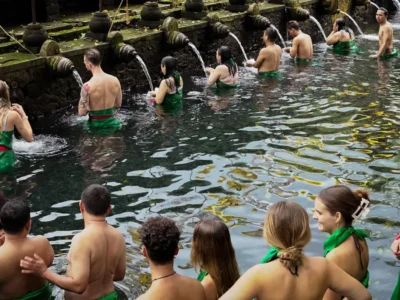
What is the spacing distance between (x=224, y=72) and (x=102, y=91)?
3505mm

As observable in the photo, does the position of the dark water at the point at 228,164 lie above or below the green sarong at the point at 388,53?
below

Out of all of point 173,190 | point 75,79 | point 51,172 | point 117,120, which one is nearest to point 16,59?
point 75,79

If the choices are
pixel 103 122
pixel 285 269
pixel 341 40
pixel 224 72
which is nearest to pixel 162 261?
pixel 285 269

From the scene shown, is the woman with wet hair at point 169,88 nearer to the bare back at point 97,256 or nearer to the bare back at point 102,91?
the bare back at point 102,91

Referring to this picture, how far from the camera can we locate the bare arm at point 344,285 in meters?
4.32

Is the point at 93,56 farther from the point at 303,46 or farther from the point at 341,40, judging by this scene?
the point at 341,40

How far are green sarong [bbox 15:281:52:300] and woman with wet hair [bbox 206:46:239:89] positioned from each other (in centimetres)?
850

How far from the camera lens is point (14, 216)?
5.12 meters

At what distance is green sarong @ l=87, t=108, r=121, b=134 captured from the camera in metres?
10.9

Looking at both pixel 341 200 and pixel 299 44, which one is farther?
pixel 299 44

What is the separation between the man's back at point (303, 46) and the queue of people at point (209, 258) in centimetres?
1115

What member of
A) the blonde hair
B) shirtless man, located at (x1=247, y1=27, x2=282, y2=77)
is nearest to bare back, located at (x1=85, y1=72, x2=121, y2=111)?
the blonde hair

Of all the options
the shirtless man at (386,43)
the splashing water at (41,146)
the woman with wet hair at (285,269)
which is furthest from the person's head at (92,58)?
the shirtless man at (386,43)

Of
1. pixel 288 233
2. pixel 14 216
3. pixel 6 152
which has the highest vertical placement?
pixel 288 233
